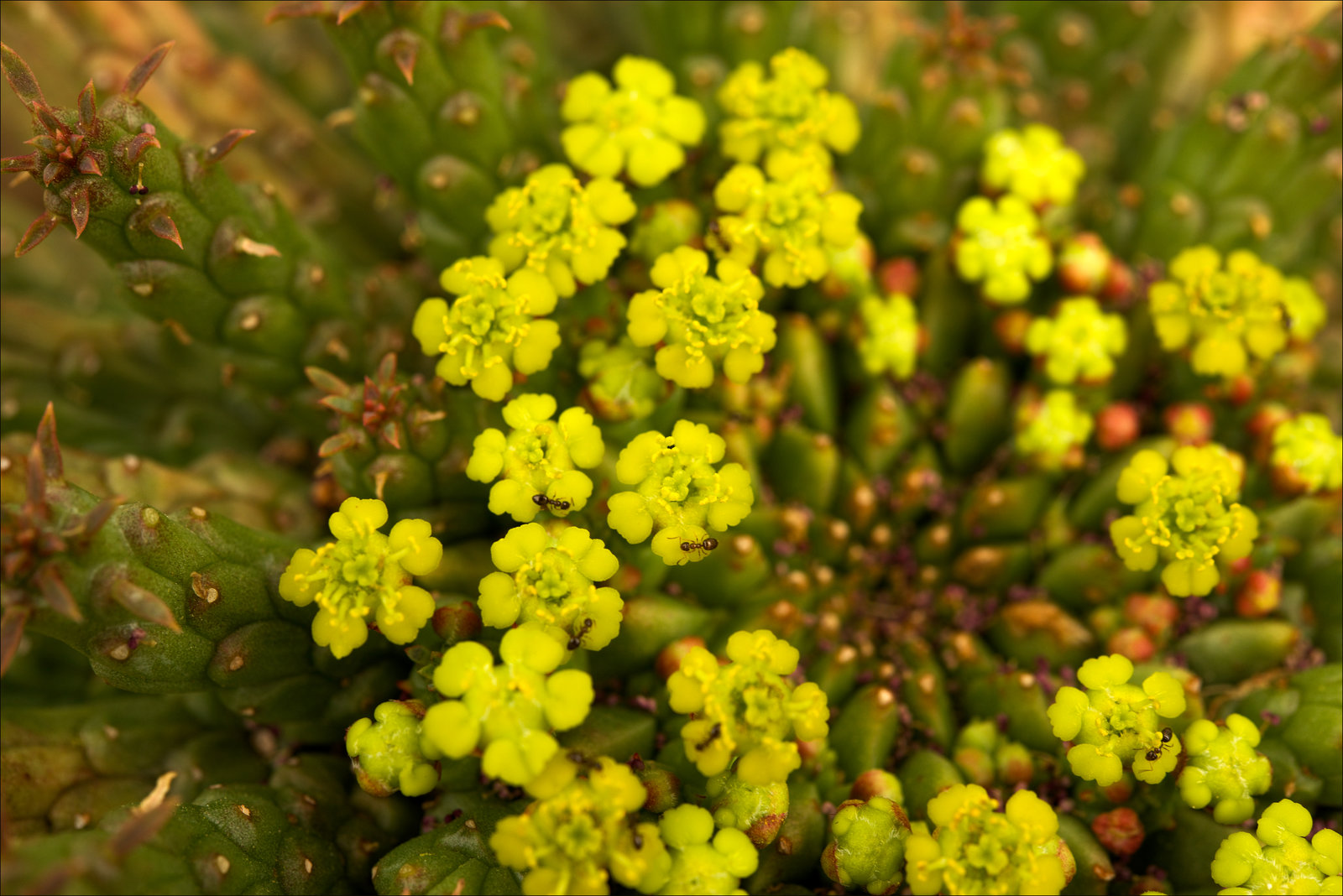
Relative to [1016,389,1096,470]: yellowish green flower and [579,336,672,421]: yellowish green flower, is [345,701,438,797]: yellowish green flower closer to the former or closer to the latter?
[579,336,672,421]: yellowish green flower

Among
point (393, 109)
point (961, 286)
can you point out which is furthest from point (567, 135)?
point (961, 286)

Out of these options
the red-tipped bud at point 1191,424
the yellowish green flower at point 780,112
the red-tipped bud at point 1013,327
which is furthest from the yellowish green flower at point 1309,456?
the yellowish green flower at point 780,112

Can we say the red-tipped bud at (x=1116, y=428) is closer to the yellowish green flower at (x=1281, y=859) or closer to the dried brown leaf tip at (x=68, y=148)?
the yellowish green flower at (x=1281, y=859)

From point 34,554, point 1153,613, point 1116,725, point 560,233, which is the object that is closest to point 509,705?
point 34,554

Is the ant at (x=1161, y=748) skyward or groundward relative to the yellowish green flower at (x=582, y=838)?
groundward

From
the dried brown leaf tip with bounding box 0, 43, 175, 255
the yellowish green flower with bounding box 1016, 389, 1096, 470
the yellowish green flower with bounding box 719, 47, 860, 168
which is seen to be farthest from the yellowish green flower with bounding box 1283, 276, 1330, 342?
the dried brown leaf tip with bounding box 0, 43, 175, 255

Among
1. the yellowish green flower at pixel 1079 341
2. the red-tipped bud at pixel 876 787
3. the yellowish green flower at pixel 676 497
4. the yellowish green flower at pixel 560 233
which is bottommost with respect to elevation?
the red-tipped bud at pixel 876 787
